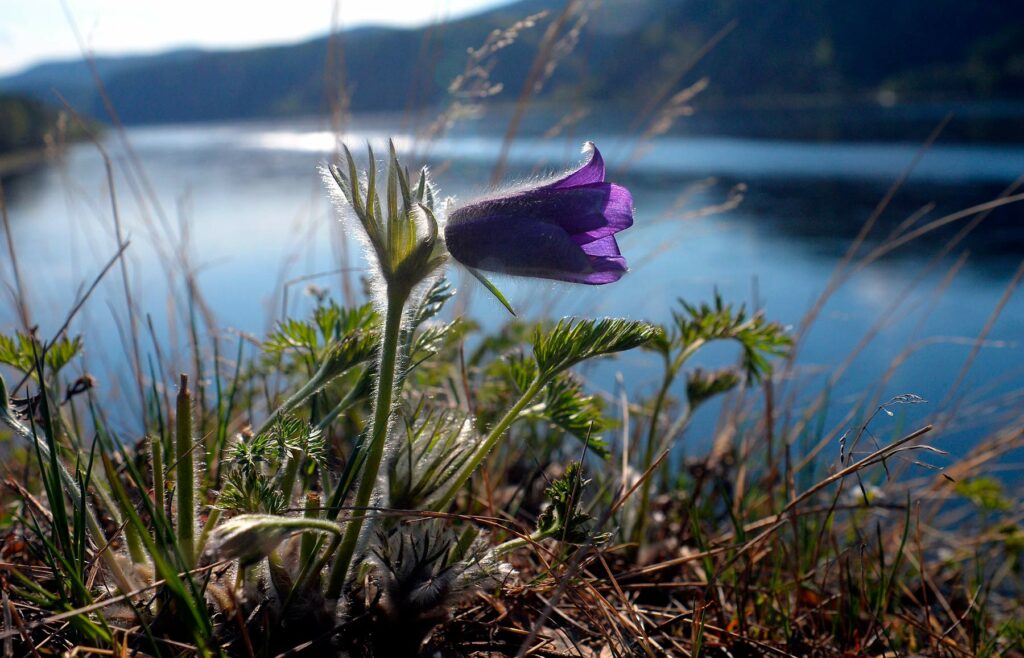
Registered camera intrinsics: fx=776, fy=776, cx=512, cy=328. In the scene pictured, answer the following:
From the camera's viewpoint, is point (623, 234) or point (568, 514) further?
point (623, 234)

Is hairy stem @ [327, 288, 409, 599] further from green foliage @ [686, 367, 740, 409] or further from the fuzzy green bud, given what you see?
green foliage @ [686, 367, 740, 409]

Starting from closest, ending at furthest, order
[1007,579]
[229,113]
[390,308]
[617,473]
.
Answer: [390,308] < [617,473] < [1007,579] < [229,113]

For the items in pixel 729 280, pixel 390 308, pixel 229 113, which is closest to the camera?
pixel 390 308

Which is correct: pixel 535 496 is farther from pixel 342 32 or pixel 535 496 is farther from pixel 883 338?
pixel 883 338

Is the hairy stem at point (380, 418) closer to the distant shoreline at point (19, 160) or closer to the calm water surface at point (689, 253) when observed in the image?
the calm water surface at point (689, 253)

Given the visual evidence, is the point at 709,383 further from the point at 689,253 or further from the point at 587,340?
the point at 689,253

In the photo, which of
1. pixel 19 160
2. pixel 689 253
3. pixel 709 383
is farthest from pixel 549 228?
pixel 19 160

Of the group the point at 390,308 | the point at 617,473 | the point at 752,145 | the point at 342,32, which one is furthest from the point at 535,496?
the point at 752,145
